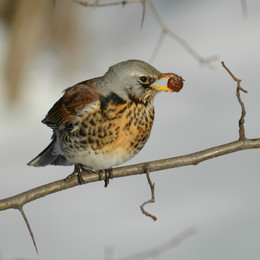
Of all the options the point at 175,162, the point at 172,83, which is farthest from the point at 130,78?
the point at 175,162

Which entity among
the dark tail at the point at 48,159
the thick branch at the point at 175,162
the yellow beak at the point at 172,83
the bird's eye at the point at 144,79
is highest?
the bird's eye at the point at 144,79

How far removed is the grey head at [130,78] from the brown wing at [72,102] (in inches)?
4.6

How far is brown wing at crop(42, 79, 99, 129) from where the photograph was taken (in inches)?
125

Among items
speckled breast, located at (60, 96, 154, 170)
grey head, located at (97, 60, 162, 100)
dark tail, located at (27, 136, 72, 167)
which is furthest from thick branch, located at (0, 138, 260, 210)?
dark tail, located at (27, 136, 72, 167)

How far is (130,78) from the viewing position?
9.75 feet

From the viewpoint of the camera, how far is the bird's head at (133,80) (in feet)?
9.64

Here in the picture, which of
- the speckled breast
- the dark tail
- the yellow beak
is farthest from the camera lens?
the dark tail

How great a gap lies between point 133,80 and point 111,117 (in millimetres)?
226

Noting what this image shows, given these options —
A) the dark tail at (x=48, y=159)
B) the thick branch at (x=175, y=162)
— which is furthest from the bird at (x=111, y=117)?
the dark tail at (x=48, y=159)

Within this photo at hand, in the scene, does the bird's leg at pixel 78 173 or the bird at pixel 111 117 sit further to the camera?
the bird's leg at pixel 78 173

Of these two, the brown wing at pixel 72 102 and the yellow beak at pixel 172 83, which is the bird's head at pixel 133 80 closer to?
the yellow beak at pixel 172 83

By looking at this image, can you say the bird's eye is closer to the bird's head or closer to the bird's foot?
the bird's head

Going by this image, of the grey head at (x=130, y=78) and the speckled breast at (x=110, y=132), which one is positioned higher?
the grey head at (x=130, y=78)

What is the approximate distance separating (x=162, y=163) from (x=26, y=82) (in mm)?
6691
